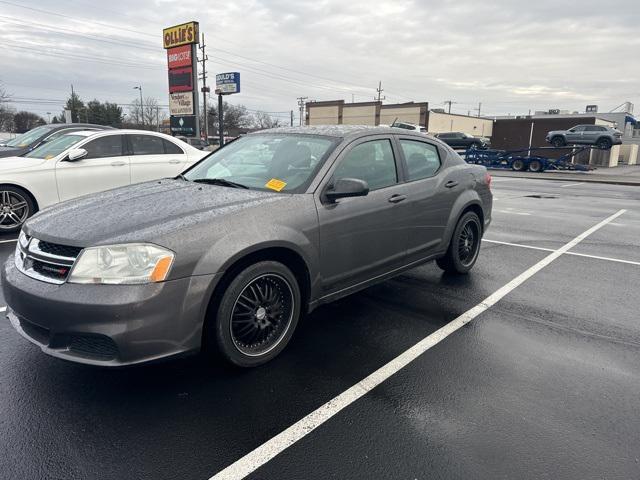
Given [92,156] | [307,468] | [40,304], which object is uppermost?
[92,156]

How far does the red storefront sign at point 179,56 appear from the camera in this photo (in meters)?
23.6

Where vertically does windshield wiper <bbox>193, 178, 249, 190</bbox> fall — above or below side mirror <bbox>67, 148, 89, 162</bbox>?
below

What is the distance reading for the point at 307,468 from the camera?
2303mm

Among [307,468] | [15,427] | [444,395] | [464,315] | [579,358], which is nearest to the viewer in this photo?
[307,468]

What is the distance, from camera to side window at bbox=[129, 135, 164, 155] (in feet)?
26.6

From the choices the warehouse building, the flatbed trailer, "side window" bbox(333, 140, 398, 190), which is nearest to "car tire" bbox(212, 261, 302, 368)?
"side window" bbox(333, 140, 398, 190)

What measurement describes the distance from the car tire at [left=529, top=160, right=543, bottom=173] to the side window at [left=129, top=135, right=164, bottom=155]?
25182mm

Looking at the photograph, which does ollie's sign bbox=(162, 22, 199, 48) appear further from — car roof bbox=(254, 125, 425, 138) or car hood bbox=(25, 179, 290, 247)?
car hood bbox=(25, 179, 290, 247)

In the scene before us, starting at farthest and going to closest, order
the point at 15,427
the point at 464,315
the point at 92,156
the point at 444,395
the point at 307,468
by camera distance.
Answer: the point at 92,156 → the point at 464,315 → the point at 444,395 → the point at 15,427 → the point at 307,468

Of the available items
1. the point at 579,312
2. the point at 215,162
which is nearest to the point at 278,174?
the point at 215,162

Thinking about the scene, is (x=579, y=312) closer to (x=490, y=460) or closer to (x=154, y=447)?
(x=490, y=460)

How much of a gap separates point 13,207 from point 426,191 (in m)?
6.26

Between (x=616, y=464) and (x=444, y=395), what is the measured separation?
96cm

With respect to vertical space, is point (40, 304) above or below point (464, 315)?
above
